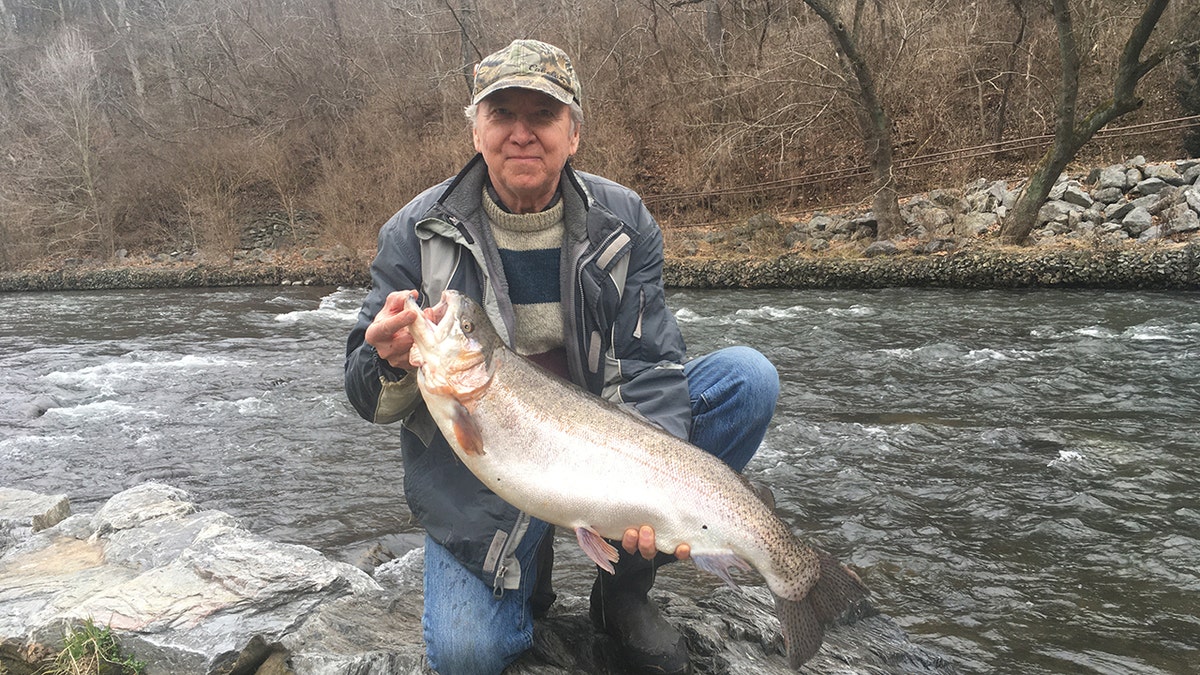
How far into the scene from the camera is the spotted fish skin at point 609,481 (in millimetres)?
2432

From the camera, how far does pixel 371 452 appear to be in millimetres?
7008

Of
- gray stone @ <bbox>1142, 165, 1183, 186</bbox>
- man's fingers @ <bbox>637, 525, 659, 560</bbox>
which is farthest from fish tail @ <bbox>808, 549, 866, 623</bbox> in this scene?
gray stone @ <bbox>1142, 165, 1183, 186</bbox>

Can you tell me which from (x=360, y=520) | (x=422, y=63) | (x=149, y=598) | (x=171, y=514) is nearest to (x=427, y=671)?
(x=149, y=598)

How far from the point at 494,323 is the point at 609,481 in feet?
2.34

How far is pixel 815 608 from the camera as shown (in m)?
2.47

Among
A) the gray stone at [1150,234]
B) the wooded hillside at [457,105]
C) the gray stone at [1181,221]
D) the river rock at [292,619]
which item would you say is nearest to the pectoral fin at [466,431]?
the river rock at [292,619]

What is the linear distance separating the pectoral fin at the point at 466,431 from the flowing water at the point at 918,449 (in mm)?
2401

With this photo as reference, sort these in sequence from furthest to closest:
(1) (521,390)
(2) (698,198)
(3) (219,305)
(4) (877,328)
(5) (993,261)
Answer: (2) (698,198) < (3) (219,305) < (5) (993,261) < (4) (877,328) < (1) (521,390)

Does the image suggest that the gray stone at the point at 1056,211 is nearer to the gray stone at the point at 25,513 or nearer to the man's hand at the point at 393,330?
the man's hand at the point at 393,330

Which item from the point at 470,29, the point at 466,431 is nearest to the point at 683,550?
the point at 466,431

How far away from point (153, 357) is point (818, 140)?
19.3 m

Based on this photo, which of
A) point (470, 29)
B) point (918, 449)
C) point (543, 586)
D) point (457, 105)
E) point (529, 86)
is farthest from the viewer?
point (457, 105)

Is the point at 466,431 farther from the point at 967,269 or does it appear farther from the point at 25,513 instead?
the point at 967,269

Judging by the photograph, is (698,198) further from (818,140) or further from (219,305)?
(219,305)
